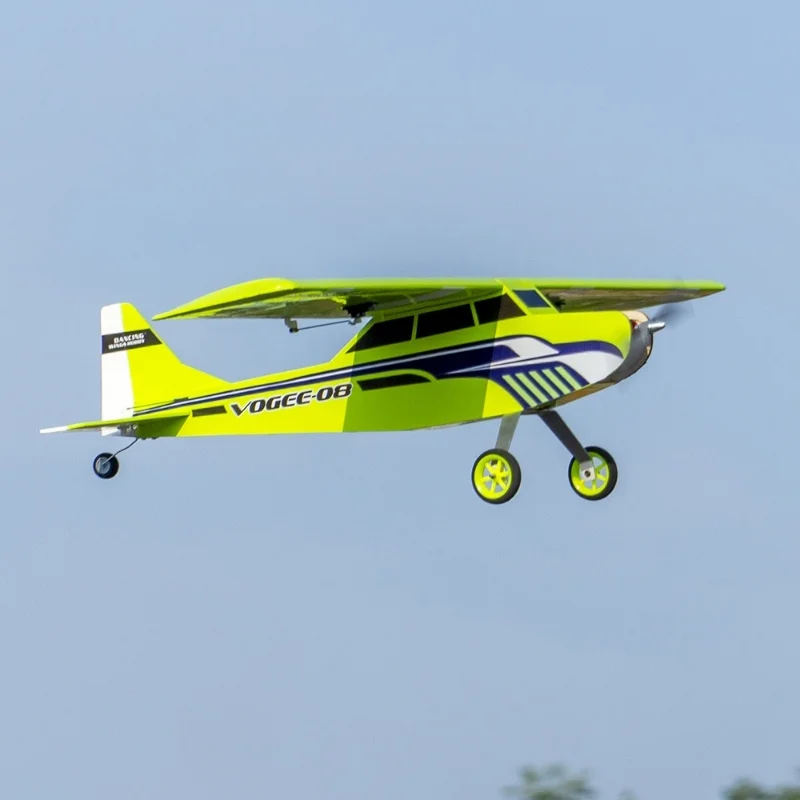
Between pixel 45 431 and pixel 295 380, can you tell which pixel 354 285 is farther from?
pixel 45 431

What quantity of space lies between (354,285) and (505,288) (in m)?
2.02

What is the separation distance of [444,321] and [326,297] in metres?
1.71

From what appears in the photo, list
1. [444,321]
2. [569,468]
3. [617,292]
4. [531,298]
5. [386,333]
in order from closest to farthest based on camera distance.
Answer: [531,298]
[444,321]
[386,333]
[569,468]
[617,292]

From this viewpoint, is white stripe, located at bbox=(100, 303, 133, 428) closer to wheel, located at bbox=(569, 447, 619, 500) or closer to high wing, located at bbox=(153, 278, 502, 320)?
high wing, located at bbox=(153, 278, 502, 320)

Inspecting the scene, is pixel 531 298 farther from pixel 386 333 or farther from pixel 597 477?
pixel 597 477

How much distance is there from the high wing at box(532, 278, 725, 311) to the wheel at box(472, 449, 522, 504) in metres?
2.40

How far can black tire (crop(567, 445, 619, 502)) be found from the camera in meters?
26.6

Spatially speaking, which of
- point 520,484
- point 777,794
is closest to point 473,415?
point 520,484

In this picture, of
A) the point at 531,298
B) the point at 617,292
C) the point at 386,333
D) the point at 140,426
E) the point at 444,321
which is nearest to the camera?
the point at 531,298

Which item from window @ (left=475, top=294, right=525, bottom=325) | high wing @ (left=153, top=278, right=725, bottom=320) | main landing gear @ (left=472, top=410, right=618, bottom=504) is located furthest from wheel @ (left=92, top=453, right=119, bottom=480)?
window @ (left=475, top=294, right=525, bottom=325)

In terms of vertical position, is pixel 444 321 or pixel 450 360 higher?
pixel 444 321

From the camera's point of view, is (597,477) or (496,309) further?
(597,477)

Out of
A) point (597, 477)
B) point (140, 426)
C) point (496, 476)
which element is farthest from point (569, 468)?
point (140, 426)

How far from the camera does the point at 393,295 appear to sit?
85.1 ft
